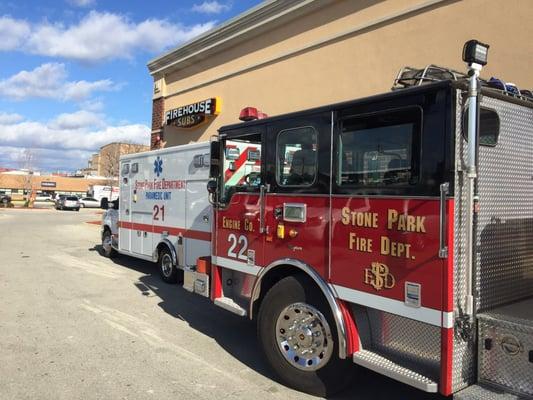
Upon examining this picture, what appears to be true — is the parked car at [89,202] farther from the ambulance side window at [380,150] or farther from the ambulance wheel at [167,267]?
the ambulance side window at [380,150]

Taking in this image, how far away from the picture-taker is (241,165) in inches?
222

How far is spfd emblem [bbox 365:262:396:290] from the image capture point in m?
3.64

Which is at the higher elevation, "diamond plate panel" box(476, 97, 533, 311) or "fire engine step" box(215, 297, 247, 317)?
"diamond plate panel" box(476, 97, 533, 311)

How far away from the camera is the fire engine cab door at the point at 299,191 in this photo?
423 centimetres

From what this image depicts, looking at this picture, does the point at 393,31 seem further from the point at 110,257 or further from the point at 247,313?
the point at 110,257

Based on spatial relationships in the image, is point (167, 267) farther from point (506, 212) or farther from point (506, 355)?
point (506, 355)

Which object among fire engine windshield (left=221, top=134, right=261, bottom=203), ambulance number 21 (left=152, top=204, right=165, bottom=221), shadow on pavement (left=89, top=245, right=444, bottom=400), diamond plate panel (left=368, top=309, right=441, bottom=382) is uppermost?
fire engine windshield (left=221, top=134, right=261, bottom=203)

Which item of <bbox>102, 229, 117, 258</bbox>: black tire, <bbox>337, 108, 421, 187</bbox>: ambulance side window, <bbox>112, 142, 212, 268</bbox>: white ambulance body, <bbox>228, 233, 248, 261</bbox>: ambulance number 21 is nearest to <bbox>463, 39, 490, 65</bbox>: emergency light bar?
<bbox>337, 108, 421, 187</bbox>: ambulance side window

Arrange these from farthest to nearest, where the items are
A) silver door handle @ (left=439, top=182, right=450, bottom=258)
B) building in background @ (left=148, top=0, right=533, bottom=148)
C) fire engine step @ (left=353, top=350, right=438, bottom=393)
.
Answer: building in background @ (left=148, top=0, right=533, bottom=148)
fire engine step @ (left=353, top=350, right=438, bottom=393)
silver door handle @ (left=439, top=182, right=450, bottom=258)

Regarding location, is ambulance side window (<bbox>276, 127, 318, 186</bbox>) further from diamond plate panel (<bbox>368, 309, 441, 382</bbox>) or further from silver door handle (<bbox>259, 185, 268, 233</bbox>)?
diamond plate panel (<bbox>368, 309, 441, 382</bbox>)

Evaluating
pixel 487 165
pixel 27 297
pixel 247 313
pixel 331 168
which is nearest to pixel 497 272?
pixel 487 165

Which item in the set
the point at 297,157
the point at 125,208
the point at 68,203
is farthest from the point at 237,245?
the point at 68,203

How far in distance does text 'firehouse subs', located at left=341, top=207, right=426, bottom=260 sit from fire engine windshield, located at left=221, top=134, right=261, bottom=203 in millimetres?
1381

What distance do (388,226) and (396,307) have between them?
1.94 ft
